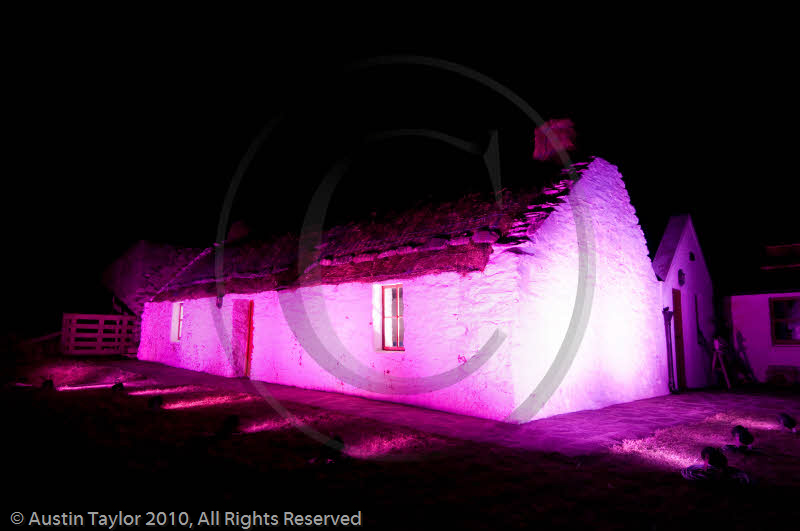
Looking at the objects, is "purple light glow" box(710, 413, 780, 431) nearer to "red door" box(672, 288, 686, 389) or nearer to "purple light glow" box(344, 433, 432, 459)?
"red door" box(672, 288, 686, 389)

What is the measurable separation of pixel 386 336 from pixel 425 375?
1.45 metres

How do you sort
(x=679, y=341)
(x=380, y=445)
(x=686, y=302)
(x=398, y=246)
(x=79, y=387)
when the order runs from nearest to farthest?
1. (x=380, y=445)
2. (x=398, y=246)
3. (x=79, y=387)
4. (x=679, y=341)
5. (x=686, y=302)

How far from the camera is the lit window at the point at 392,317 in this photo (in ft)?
30.0

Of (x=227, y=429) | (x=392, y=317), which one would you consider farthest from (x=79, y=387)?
(x=392, y=317)

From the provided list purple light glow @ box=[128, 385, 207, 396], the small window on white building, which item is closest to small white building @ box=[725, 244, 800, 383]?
purple light glow @ box=[128, 385, 207, 396]

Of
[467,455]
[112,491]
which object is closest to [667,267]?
[467,455]

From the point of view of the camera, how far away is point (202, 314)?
47.1 ft

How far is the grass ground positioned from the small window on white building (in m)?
9.83

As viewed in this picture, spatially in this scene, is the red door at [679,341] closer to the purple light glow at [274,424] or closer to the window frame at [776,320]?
the window frame at [776,320]

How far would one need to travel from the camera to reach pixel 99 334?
19.2 m

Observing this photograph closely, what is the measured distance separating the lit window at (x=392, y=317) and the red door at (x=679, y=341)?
26.8 ft

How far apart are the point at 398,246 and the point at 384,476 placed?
5.77m

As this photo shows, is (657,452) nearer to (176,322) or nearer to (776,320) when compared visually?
(776,320)

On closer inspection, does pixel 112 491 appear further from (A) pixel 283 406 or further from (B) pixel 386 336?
(B) pixel 386 336
